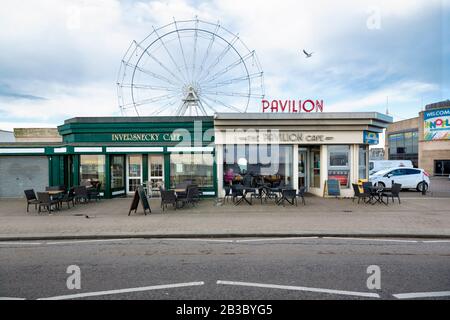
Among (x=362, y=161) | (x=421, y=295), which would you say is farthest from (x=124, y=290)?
(x=362, y=161)

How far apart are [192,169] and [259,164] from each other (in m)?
3.71

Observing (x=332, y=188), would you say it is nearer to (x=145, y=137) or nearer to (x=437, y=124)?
(x=145, y=137)

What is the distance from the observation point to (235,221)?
8.42 metres

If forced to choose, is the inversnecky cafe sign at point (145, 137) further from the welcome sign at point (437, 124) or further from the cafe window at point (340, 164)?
the welcome sign at point (437, 124)

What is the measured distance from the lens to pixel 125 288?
4.03 metres

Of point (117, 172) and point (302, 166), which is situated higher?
point (302, 166)

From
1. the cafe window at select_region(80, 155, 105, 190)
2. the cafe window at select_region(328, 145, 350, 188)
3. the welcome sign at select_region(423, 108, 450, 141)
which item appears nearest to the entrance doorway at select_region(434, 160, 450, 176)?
the welcome sign at select_region(423, 108, 450, 141)

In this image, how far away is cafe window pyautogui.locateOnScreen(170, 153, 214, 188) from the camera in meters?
13.9

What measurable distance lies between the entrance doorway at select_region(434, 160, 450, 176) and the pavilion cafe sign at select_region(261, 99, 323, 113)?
31138 mm

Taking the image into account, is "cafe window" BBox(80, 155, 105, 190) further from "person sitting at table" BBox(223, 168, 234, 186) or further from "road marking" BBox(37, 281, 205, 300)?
"road marking" BBox(37, 281, 205, 300)

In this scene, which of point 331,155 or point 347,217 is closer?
point 347,217
